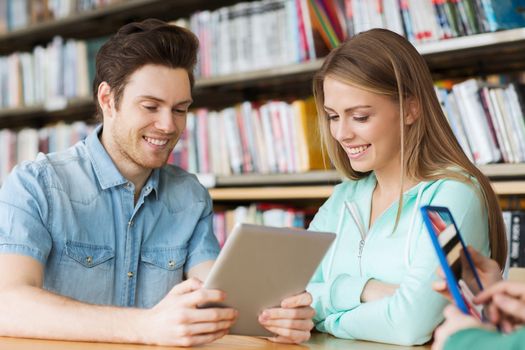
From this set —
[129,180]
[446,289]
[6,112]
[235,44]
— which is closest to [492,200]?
[446,289]

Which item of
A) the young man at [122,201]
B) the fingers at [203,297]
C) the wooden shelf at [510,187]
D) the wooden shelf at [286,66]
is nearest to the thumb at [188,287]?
the fingers at [203,297]

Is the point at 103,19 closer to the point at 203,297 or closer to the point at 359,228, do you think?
the point at 359,228

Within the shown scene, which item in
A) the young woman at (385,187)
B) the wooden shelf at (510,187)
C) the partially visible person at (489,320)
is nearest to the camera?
the partially visible person at (489,320)

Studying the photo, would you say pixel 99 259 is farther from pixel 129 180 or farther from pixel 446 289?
pixel 446 289

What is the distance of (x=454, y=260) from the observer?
1041 millimetres

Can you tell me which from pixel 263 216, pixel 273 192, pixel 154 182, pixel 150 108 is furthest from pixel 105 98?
pixel 263 216

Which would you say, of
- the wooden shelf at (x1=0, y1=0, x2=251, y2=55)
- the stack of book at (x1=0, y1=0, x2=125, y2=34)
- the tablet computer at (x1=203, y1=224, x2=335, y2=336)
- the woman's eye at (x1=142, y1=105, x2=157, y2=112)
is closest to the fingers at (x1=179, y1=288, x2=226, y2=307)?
the tablet computer at (x1=203, y1=224, x2=335, y2=336)

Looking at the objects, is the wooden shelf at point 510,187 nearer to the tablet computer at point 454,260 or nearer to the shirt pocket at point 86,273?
the tablet computer at point 454,260

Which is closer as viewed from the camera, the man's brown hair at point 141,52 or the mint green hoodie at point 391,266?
the mint green hoodie at point 391,266

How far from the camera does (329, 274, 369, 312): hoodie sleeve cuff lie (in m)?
1.41

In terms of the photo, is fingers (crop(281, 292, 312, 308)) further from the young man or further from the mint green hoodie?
the young man

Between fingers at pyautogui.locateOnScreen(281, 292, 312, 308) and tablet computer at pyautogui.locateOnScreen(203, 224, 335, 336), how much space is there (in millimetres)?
11

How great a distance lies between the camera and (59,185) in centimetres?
158

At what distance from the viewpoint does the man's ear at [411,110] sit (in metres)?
1.56
